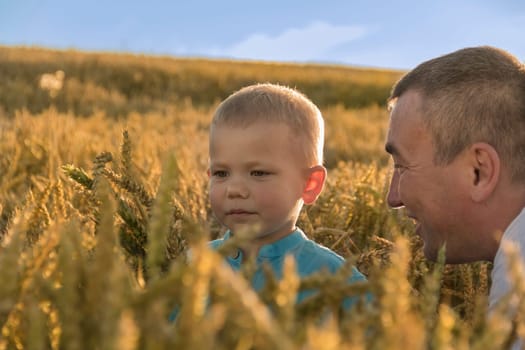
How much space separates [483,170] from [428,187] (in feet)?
0.53

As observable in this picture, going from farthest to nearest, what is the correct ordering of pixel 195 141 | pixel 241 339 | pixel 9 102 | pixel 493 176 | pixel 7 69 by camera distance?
pixel 7 69, pixel 9 102, pixel 195 141, pixel 493 176, pixel 241 339

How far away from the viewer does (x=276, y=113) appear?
2.16 meters

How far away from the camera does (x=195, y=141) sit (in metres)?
5.86

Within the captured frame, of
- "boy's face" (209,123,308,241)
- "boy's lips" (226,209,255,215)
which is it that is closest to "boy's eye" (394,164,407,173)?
"boy's face" (209,123,308,241)

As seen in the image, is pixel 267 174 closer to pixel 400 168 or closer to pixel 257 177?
pixel 257 177

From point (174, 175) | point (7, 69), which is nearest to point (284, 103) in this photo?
point (174, 175)

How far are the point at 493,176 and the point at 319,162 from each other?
2.12 feet

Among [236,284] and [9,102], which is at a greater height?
[236,284]

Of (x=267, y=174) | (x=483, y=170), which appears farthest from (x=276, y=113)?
(x=483, y=170)

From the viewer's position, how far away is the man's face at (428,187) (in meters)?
1.90

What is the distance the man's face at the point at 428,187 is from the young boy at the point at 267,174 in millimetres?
278

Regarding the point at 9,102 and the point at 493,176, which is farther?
the point at 9,102

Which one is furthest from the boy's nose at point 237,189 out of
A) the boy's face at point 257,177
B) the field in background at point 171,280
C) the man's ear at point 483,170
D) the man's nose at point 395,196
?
the man's ear at point 483,170

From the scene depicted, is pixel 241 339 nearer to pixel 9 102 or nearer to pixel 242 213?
pixel 242 213
